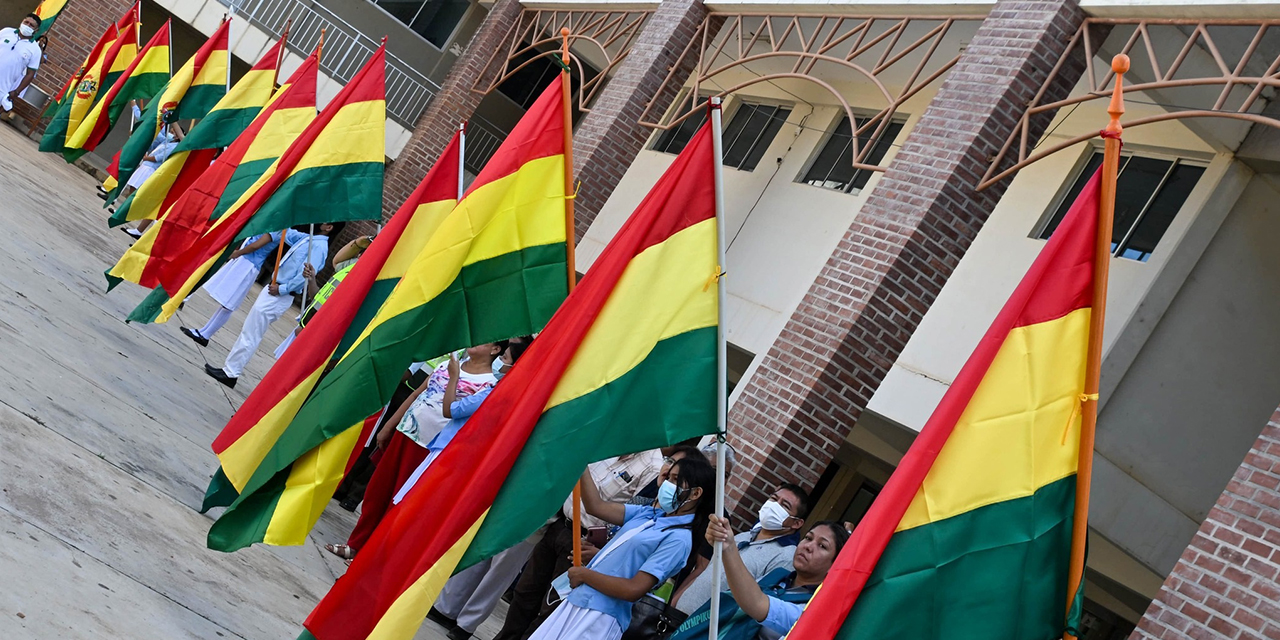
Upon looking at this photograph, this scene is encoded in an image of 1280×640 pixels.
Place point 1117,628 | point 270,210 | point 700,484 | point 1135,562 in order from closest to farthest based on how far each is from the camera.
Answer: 1. point 700,484
2. point 270,210
3. point 1135,562
4. point 1117,628

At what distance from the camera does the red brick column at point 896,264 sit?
31.8 ft

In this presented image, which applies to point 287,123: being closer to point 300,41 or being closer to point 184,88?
point 184,88

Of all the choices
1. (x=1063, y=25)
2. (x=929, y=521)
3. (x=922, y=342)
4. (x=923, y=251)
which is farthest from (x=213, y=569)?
(x=922, y=342)

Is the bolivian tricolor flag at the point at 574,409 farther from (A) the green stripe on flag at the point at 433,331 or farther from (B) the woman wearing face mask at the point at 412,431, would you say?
(B) the woman wearing face mask at the point at 412,431

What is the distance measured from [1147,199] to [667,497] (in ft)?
25.6

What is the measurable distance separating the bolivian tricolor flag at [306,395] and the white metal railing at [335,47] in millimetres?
15134

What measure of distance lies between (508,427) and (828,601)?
4.82 feet

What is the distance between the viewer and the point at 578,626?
522 cm

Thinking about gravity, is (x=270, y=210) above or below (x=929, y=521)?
below

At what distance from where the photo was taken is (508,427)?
4711 millimetres

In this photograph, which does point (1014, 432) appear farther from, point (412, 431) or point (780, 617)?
point (412, 431)

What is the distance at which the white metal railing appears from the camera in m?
21.6

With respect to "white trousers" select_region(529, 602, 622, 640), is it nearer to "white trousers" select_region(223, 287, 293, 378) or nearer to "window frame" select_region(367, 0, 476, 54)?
"white trousers" select_region(223, 287, 293, 378)

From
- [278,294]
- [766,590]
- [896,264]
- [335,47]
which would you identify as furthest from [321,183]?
[335,47]
